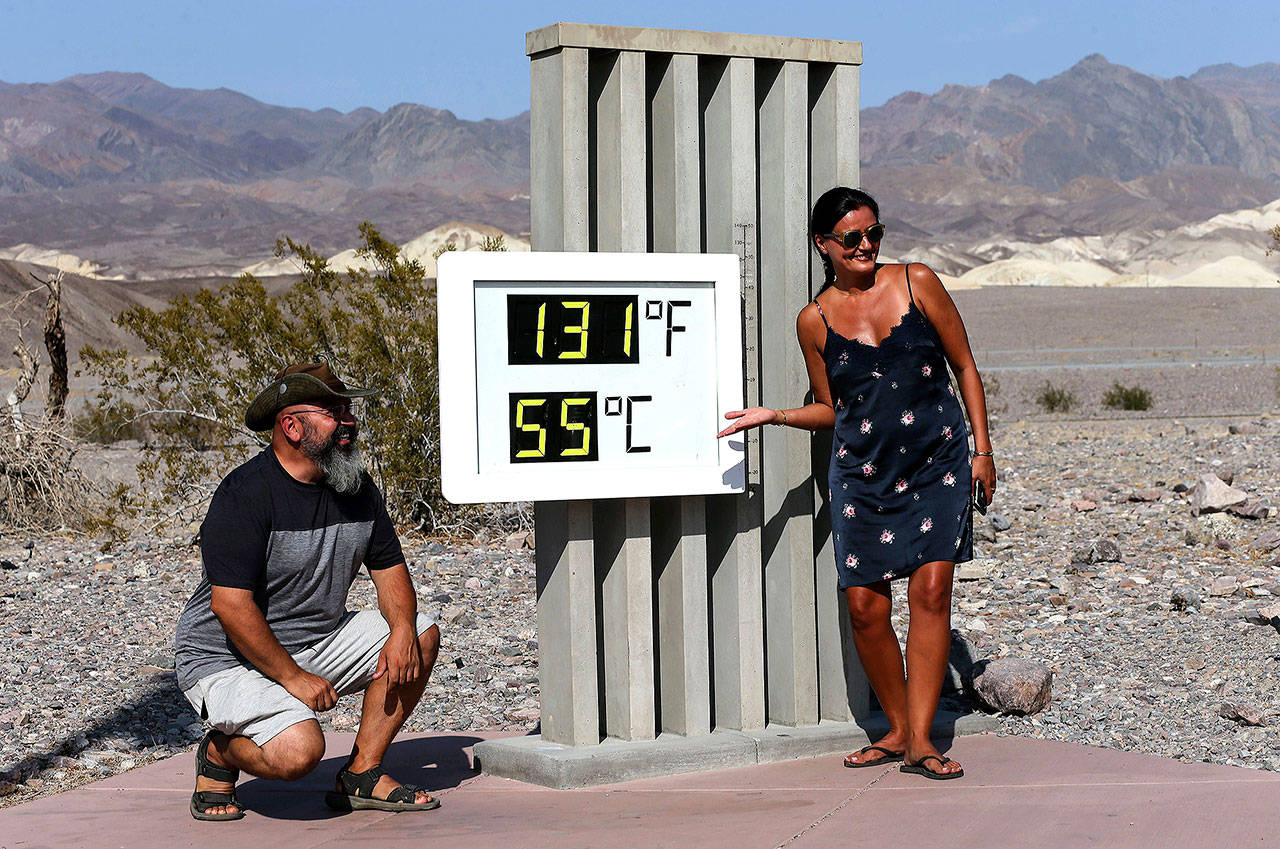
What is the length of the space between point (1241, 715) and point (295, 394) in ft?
12.3

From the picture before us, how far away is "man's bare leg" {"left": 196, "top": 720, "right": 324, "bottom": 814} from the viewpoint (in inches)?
174

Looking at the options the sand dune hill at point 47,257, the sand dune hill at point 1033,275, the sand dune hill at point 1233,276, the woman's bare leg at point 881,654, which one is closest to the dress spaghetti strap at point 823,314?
the woman's bare leg at point 881,654

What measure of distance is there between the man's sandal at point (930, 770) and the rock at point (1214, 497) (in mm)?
6736

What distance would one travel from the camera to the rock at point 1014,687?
6.14 meters

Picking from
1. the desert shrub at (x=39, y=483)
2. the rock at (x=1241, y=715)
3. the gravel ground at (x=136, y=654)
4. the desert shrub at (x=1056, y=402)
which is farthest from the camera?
the desert shrub at (x=1056, y=402)

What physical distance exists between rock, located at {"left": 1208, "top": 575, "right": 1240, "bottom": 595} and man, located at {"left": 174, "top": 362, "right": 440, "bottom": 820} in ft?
17.3

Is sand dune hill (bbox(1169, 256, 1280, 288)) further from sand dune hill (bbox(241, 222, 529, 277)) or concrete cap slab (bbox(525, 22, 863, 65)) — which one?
concrete cap slab (bbox(525, 22, 863, 65))

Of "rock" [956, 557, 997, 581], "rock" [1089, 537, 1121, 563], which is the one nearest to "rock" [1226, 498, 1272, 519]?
"rock" [1089, 537, 1121, 563]

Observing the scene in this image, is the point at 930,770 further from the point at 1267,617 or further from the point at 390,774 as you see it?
the point at 1267,617

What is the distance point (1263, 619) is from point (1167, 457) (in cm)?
735

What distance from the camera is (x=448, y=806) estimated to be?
4777 mm

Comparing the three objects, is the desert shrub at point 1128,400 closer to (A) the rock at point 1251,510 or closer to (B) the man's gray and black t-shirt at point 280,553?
(A) the rock at point 1251,510

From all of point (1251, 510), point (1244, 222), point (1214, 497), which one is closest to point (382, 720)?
point (1251, 510)

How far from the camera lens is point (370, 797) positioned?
15.4 ft
